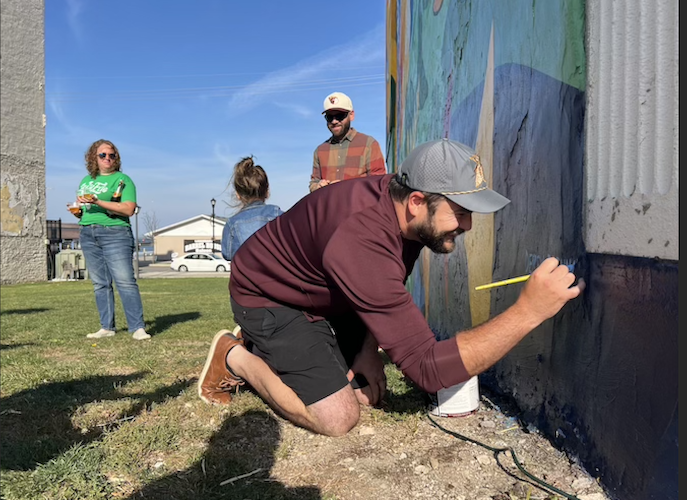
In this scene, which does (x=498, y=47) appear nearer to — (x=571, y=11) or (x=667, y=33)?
(x=571, y=11)

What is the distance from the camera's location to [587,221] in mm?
1618

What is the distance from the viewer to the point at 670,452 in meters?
1.29

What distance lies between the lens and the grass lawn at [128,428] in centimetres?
174

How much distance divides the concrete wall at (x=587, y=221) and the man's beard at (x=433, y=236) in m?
0.39

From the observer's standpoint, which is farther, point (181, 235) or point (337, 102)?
point (181, 235)

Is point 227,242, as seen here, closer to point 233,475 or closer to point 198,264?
point 233,475

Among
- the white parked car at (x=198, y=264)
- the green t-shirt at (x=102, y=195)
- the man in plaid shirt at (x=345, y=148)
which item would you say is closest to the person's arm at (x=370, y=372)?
the man in plaid shirt at (x=345, y=148)

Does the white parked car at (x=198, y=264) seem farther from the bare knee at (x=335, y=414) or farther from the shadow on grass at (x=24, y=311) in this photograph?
the bare knee at (x=335, y=414)

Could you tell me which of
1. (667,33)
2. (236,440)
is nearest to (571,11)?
(667,33)

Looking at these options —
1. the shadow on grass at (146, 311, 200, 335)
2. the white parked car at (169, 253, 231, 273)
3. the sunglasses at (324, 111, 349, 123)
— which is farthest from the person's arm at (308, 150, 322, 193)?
the white parked car at (169, 253, 231, 273)

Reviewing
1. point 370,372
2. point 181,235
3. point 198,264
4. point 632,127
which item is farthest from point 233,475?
point 181,235

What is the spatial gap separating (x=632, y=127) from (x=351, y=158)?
2647 mm

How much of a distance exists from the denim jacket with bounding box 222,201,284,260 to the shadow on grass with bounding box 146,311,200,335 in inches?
69.4

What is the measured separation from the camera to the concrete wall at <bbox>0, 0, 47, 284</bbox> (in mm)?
15469
